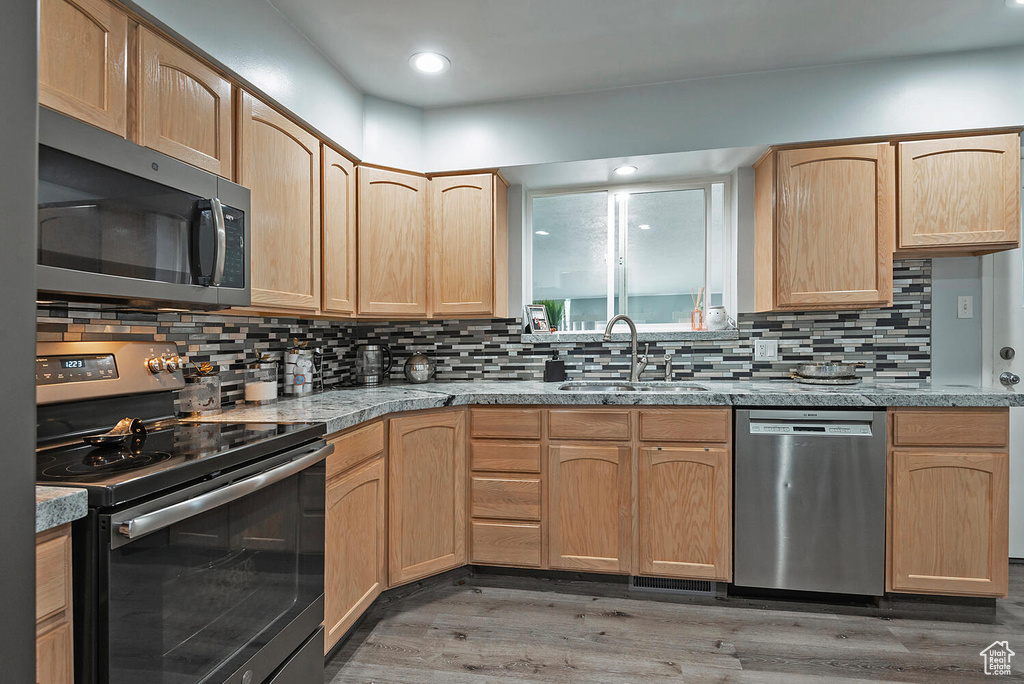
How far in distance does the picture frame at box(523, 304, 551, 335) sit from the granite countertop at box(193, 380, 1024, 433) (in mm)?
534

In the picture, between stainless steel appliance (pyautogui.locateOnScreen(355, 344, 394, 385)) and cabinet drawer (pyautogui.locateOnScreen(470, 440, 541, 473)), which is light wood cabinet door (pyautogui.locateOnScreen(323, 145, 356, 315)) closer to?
stainless steel appliance (pyautogui.locateOnScreen(355, 344, 394, 385))

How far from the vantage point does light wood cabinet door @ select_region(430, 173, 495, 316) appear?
275 centimetres

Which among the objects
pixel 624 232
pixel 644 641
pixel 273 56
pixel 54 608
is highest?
pixel 273 56

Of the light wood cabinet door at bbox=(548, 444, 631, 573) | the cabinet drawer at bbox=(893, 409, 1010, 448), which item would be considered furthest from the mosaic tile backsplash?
the light wood cabinet door at bbox=(548, 444, 631, 573)

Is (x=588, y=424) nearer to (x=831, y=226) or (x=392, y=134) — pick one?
(x=831, y=226)

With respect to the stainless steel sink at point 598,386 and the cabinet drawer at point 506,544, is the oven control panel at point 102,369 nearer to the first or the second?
the cabinet drawer at point 506,544

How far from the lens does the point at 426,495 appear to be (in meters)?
2.32

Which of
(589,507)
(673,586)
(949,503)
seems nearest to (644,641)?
(673,586)

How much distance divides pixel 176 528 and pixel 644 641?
1.66 metres

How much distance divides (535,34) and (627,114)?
688mm

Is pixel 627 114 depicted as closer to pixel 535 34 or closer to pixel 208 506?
pixel 535 34

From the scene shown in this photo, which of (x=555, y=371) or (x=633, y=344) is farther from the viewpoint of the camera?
(x=555, y=371)

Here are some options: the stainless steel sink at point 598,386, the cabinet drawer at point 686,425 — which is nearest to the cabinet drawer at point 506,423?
the stainless steel sink at point 598,386

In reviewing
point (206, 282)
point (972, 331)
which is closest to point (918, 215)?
point (972, 331)
